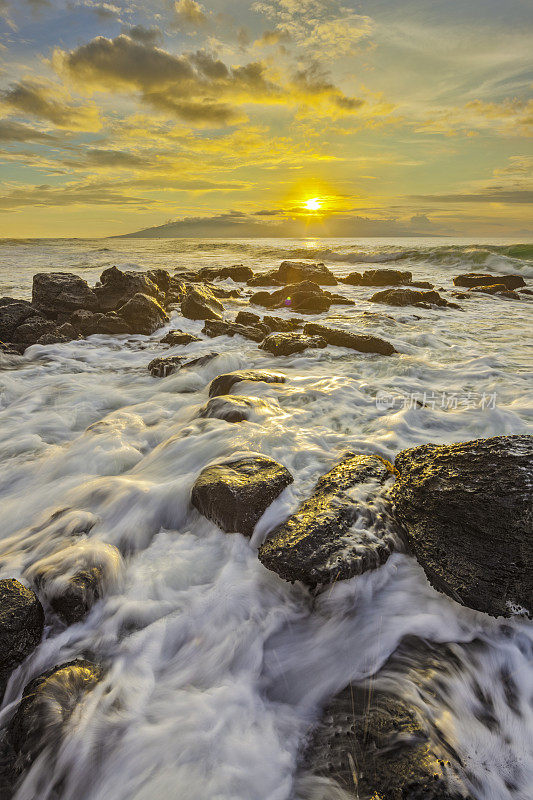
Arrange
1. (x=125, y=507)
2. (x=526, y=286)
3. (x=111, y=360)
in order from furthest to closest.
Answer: (x=526, y=286) < (x=111, y=360) < (x=125, y=507)

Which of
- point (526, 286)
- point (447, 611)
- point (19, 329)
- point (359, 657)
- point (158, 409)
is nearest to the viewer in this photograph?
point (359, 657)

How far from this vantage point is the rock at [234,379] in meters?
6.02

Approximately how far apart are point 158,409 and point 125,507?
2.37 meters

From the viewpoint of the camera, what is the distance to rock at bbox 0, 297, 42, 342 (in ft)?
29.1

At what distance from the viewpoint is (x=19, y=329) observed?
8.91 metres

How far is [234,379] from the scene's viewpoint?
6.10 metres

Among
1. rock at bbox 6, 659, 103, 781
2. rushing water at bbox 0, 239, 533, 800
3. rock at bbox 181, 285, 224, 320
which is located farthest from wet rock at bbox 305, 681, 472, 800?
rock at bbox 181, 285, 224, 320

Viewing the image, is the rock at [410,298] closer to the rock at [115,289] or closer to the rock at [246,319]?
the rock at [246,319]

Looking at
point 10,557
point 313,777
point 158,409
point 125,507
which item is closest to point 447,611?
A: point 313,777

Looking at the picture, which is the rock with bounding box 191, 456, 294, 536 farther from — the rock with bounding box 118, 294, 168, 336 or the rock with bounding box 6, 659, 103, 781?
the rock with bounding box 118, 294, 168, 336

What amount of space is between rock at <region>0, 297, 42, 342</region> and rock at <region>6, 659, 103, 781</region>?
8.66 m

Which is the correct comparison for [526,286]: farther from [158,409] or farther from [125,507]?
[125,507]

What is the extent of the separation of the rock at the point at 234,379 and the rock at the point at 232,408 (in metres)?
0.75

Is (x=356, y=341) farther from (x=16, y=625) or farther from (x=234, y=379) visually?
(x=16, y=625)
